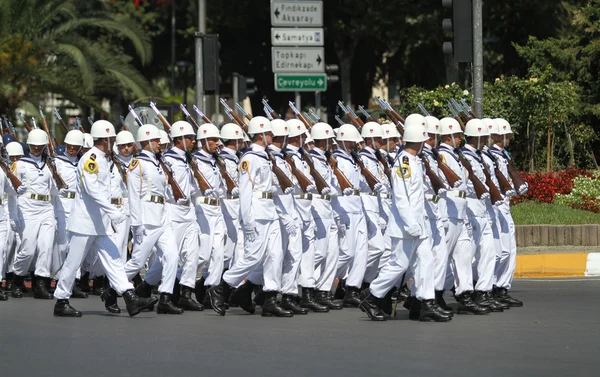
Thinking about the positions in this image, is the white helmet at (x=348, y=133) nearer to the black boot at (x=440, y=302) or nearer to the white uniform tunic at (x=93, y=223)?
the black boot at (x=440, y=302)

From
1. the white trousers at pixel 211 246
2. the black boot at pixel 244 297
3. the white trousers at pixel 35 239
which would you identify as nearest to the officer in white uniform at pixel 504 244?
the black boot at pixel 244 297

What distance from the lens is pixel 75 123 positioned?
17.4 m

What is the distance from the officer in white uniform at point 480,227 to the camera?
14.1 metres

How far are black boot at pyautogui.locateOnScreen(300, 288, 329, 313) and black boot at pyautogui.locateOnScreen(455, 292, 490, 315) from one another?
1399 mm

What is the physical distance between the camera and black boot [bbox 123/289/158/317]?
45.2 feet

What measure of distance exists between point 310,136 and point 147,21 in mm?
36330

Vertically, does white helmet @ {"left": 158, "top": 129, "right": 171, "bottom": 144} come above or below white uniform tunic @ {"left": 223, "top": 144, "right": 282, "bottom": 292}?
above

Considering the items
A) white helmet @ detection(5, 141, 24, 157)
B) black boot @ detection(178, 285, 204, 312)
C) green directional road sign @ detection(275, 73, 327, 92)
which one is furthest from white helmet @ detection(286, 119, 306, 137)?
green directional road sign @ detection(275, 73, 327, 92)

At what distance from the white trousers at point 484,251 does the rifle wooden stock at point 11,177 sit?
5.28m

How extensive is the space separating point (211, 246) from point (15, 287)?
3.15 meters

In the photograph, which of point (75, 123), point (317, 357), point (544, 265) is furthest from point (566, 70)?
point (317, 357)

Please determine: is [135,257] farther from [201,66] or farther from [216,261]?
[201,66]

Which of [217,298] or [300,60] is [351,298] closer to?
[217,298]

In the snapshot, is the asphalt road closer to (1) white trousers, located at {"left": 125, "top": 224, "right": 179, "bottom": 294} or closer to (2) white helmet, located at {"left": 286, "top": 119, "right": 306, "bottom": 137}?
(1) white trousers, located at {"left": 125, "top": 224, "right": 179, "bottom": 294}
